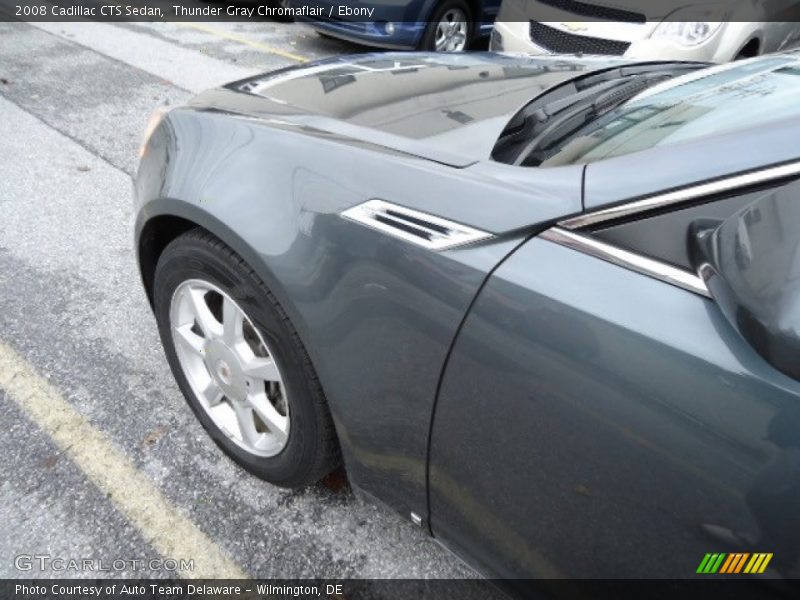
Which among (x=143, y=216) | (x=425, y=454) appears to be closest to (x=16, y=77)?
(x=143, y=216)

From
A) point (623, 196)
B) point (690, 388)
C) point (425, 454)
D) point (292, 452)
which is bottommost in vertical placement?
point (292, 452)

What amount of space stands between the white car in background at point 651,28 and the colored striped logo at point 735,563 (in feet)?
13.1

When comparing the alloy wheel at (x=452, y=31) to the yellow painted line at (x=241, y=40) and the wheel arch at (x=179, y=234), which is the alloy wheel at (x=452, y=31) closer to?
the yellow painted line at (x=241, y=40)

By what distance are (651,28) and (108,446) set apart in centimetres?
436

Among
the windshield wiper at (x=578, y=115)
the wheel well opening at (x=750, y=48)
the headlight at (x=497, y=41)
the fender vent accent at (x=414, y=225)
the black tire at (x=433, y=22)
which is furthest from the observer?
the black tire at (x=433, y=22)

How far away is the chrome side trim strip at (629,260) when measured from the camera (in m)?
1.02

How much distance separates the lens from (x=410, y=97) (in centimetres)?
179

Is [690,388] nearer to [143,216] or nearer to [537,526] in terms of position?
[537,526]

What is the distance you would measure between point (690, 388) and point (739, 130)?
468 mm

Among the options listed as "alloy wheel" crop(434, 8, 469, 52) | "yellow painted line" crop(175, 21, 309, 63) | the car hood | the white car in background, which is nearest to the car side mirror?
the car hood

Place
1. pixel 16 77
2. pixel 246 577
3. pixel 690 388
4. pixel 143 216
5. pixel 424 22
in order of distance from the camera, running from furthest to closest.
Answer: pixel 424 22 → pixel 16 77 → pixel 143 216 → pixel 246 577 → pixel 690 388

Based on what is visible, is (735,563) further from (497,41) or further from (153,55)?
(153,55)

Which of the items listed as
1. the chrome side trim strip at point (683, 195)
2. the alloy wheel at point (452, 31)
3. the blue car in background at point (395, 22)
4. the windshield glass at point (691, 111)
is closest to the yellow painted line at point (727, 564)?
the chrome side trim strip at point (683, 195)

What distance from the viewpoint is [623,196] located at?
1104 millimetres
